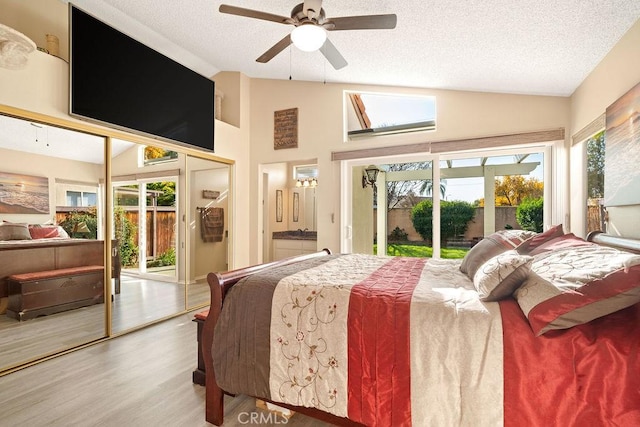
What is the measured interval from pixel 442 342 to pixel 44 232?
2993 mm

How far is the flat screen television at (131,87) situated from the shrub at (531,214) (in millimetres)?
3707

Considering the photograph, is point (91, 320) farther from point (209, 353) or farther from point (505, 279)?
point (505, 279)

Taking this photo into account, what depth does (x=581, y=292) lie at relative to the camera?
3.64 ft

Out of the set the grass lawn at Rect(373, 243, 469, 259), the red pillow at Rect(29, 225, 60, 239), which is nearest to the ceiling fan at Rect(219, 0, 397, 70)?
the red pillow at Rect(29, 225, 60, 239)

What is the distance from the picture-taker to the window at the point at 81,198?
2.60 m

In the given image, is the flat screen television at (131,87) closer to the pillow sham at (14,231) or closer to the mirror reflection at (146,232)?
the mirror reflection at (146,232)

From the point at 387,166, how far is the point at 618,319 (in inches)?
115

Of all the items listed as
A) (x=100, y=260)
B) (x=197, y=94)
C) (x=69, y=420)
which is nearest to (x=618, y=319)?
(x=69, y=420)

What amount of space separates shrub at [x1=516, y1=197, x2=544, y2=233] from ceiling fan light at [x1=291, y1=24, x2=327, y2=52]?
8.75ft

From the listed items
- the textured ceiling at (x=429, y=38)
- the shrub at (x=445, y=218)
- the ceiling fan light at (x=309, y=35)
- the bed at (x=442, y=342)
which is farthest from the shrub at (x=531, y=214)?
the ceiling fan light at (x=309, y=35)

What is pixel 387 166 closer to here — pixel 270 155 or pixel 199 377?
pixel 270 155

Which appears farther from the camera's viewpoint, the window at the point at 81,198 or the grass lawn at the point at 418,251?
the grass lawn at the point at 418,251

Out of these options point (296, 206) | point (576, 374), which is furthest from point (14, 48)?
point (296, 206)

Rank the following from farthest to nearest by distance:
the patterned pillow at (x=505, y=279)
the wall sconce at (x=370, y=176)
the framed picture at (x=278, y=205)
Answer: the framed picture at (x=278, y=205) < the wall sconce at (x=370, y=176) < the patterned pillow at (x=505, y=279)
